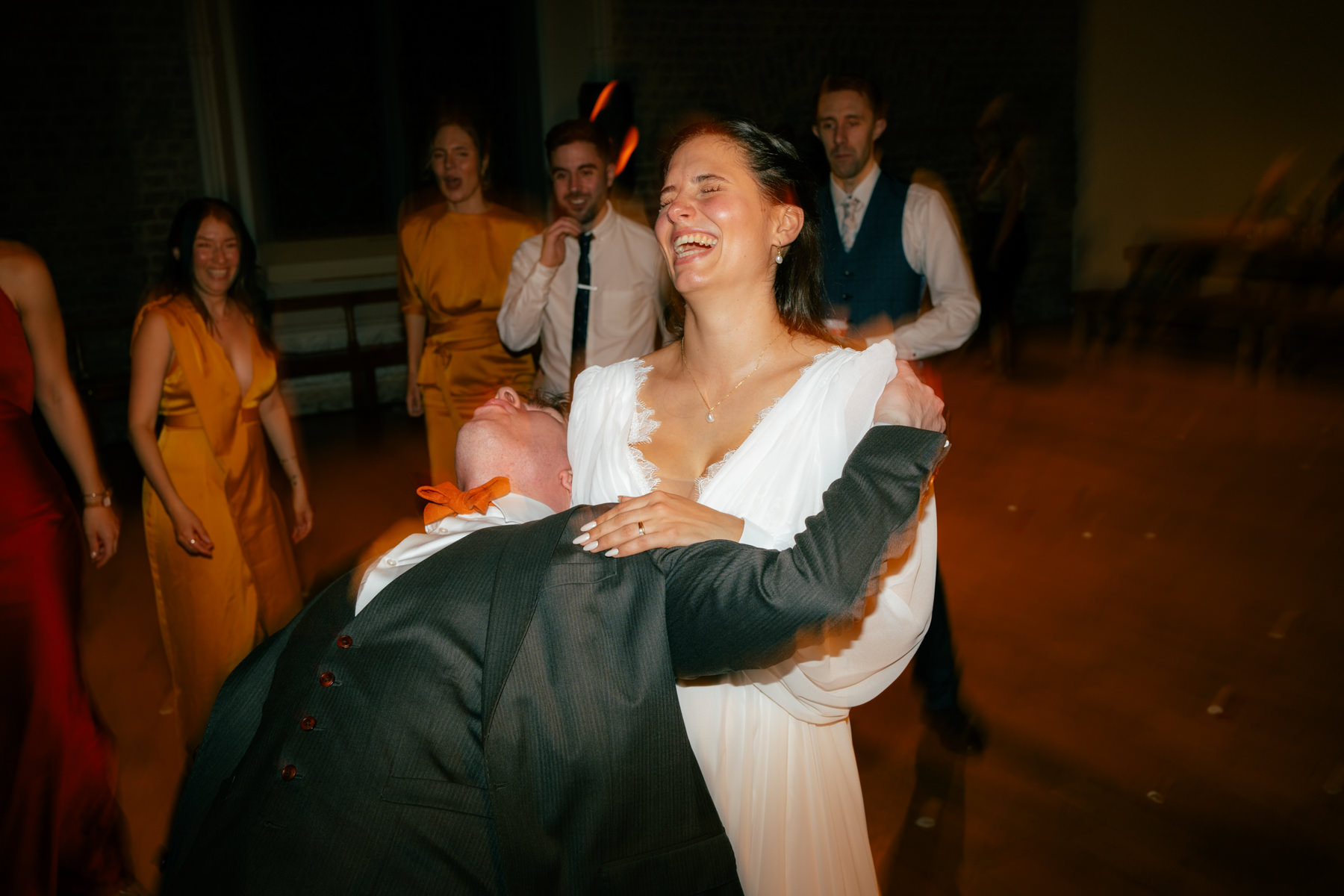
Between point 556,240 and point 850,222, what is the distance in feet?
3.08

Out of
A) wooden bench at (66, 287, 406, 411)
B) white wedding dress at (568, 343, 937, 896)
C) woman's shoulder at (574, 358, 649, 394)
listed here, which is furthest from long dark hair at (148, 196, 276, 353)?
wooden bench at (66, 287, 406, 411)

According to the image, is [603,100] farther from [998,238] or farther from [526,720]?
[526,720]

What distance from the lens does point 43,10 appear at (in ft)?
20.0

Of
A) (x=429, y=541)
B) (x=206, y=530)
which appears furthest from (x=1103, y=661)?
(x=206, y=530)

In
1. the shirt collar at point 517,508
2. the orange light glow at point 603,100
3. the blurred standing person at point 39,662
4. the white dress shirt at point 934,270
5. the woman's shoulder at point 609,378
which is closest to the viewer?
the shirt collar at point 517,508

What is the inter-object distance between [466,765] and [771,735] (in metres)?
0.54

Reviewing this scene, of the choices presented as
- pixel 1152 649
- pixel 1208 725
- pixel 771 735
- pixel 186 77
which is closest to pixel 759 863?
pixel 771 735

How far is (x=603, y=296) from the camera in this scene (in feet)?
11.5

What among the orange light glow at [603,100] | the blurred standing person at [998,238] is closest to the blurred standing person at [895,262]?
the orange light glow at [603,100]

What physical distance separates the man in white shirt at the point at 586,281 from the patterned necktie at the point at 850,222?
0.64 metres

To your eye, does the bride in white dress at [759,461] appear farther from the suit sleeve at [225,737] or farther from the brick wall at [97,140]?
the brick wall at [97,140]

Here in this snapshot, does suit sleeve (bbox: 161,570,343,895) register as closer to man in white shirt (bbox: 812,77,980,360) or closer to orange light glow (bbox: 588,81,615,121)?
man in white shirt (bbox: 812,77,980,360)

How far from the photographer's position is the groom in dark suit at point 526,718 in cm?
116

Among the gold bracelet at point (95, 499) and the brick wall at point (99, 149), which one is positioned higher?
the brick wall at point (99, 149)
